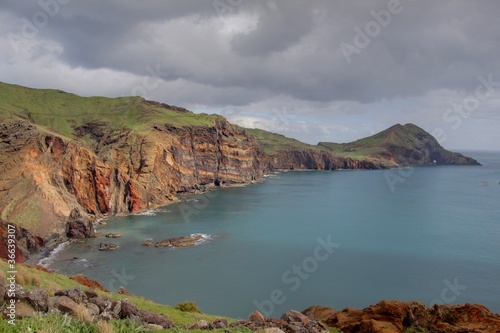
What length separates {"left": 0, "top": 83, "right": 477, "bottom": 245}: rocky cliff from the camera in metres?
78.3

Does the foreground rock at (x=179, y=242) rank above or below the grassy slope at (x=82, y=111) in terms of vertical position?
below

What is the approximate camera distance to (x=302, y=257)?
222 feet

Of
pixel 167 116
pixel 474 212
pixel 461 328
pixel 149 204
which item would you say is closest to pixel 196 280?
pixel 461 328

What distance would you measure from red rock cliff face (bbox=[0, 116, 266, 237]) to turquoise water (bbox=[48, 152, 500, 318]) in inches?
361

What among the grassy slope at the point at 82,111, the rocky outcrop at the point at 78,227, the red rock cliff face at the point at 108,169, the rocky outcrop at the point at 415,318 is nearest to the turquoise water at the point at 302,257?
the rocky outcrop at the point at 78,227

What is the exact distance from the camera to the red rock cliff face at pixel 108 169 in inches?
3002

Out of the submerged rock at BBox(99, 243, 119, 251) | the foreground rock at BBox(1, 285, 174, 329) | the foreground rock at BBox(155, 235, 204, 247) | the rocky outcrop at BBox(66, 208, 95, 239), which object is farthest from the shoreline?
the foreground rock at BBox(1, 285, 174, 329)

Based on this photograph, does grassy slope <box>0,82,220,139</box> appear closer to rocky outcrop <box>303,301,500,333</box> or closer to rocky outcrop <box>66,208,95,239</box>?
rocky outcrop <box>66,208,95,239</box>

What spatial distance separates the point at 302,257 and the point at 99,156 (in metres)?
82.2

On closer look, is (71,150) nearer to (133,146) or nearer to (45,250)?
(133,146)

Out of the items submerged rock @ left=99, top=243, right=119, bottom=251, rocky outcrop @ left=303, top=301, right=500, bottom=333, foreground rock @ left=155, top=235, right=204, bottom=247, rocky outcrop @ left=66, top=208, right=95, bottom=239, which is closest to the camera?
rocky outcrop @ left=303, top=301, right=500, bottom=333

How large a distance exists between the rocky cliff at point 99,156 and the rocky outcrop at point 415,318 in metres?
64.1

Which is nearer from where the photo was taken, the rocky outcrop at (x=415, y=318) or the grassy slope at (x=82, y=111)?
the rocky outcrop at (x=415, y=318)

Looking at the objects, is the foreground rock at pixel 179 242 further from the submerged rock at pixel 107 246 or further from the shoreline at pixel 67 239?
the shoreline at pixel 67 239
